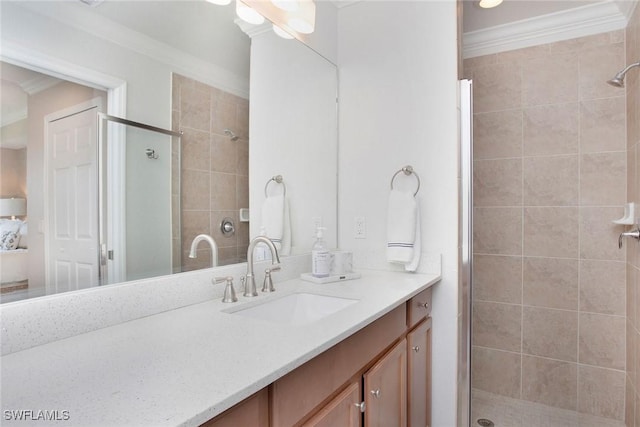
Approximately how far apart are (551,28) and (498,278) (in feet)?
5.33

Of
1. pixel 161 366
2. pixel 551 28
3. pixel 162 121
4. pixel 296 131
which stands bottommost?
pixel 161 366

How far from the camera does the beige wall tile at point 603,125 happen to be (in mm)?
2076

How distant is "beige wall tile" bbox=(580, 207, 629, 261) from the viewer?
2.08 metres

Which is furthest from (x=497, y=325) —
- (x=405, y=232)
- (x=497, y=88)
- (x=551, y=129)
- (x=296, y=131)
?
(x=296, y=131)

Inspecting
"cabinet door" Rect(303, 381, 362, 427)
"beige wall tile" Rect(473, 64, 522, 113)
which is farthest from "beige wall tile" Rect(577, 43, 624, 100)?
"cabinet door" Rect(303, 381, 362, 427)

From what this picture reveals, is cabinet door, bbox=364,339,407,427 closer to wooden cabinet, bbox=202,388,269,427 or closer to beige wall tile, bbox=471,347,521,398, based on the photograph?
wooden cabinet, bbox=202,388,269,427

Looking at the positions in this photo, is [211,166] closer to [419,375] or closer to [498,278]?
[419,375]

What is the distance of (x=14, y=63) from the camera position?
0.82 meters

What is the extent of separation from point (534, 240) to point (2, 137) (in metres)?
2.59

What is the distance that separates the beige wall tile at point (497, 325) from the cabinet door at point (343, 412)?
5.47 feet

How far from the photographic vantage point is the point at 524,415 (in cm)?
220

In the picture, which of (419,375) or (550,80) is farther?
(550,80)

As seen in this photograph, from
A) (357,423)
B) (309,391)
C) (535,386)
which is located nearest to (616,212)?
(535,386)

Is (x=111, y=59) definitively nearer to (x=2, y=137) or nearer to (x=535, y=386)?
(x=2, y=137)
